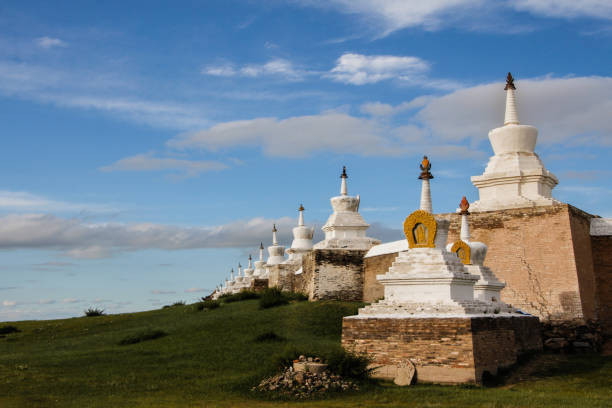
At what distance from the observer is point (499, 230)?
67.9ft

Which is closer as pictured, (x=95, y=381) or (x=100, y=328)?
(x=95, y=381)

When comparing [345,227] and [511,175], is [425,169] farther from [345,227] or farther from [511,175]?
[345,227]

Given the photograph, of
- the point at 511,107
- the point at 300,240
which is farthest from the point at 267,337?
the point at 300,240

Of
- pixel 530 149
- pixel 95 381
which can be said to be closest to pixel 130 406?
pixel 95 381

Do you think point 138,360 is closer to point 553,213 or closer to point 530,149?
point 553,213

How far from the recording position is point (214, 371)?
14383mm

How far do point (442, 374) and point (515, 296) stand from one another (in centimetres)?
902

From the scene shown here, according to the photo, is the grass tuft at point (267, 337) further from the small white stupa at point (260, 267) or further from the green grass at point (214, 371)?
the small white stupa at point (260, 267)

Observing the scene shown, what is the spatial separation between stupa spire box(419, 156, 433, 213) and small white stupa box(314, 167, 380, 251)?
37.3 feet

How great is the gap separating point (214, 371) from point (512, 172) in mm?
12970

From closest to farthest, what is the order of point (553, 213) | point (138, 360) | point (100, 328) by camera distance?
point (138, 360)
point (553, 213)
point (100, 328)

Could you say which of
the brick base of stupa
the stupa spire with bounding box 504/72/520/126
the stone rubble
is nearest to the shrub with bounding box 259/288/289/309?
the stupa spire with bounding box 504/72/520/126


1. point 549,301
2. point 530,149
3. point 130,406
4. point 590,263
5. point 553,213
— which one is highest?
point 530,149

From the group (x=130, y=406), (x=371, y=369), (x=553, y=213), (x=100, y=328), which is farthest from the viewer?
(x=100, y=328)
